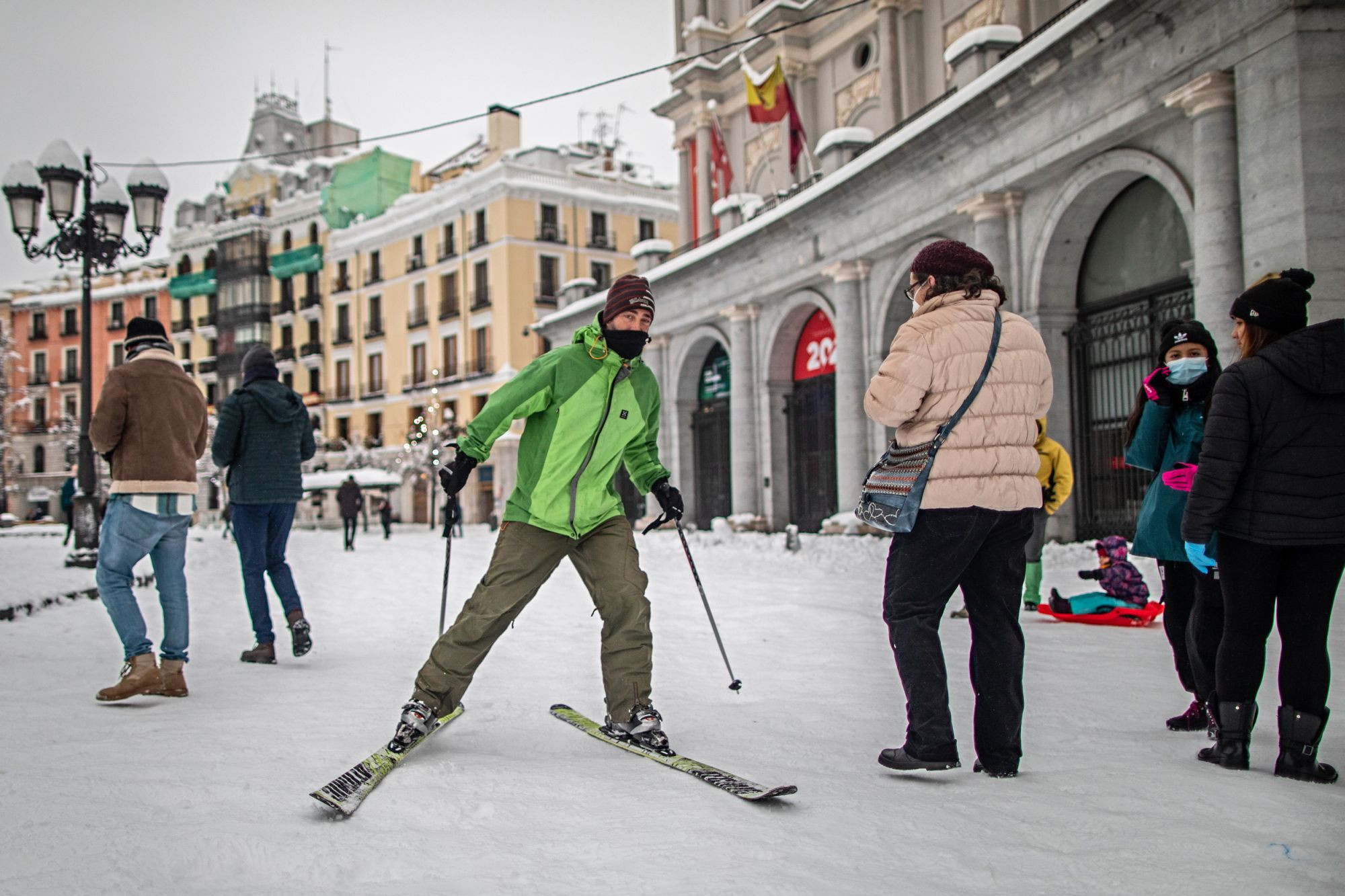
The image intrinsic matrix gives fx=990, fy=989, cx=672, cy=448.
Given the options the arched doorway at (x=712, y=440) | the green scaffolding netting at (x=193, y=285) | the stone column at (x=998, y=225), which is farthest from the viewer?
the green scaffolding netting at (x=193, y=285)

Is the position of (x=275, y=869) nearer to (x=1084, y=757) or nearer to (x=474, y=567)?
(x=1084, y=757)

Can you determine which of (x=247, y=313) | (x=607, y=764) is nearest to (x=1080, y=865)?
(x=607, y=764)

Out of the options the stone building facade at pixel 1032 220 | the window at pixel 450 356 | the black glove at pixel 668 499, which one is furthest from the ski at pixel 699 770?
the window at pixel 450 356

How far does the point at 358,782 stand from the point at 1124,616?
237 inches

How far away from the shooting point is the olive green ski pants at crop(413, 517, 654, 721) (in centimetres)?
360

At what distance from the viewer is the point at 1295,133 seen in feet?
30.2

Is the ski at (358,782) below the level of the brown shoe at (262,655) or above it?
above

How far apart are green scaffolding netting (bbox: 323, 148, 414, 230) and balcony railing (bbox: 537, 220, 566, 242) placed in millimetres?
10710

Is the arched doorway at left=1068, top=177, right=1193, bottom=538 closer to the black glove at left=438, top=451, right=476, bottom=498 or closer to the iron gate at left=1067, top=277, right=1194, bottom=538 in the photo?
the iron gate at left=1067, top=277, right=1194, bottom=538

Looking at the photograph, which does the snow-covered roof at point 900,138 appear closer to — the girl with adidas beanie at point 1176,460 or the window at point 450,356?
the girl with adidas beanie at point 1176,460

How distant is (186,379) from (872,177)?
13209 millimetres

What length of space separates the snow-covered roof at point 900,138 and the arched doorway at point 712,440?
2.58 meters

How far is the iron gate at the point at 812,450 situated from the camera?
19.9 meters

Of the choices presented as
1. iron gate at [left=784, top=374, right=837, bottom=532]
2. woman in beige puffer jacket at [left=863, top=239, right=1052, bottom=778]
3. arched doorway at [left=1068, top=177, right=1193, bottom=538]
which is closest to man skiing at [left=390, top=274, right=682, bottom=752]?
woman in beige puffer jacket at [left=863, top=239, right=1052, bottom=778]
